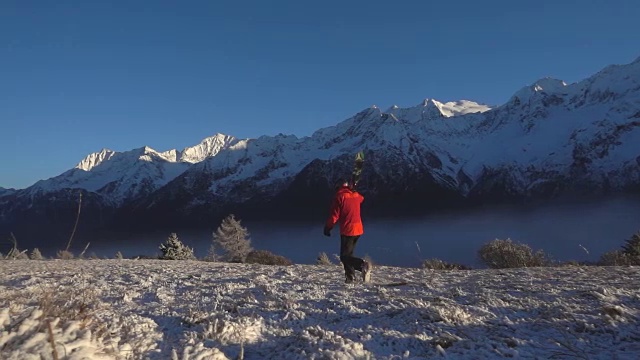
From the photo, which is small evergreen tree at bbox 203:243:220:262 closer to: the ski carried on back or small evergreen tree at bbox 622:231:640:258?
the ski carried on back

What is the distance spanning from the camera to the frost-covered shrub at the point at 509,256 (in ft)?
85.1

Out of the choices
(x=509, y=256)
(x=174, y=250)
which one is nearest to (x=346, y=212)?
(x=509, y=256)

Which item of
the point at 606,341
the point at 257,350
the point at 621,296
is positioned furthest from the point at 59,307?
the point at 621,296

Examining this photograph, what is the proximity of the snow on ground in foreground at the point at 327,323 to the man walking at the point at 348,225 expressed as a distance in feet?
4.58

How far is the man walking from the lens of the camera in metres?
10.3

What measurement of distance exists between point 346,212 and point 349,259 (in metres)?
1.09

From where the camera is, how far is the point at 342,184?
10859 mm

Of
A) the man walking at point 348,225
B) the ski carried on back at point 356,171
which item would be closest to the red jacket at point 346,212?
the man walking at point 348,225

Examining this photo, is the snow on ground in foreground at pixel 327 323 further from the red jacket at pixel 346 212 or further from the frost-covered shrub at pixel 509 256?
the frost-covered shrub at pixel 509 256

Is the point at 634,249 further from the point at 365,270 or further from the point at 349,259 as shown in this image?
the point at 349,259

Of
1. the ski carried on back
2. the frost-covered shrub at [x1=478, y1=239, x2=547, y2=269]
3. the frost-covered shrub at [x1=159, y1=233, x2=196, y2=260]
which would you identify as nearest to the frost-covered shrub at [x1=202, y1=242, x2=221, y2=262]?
the frost-covered shrub at [x1=159, y1=233, x2=196, y2=260]

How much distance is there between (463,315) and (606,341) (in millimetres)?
1748

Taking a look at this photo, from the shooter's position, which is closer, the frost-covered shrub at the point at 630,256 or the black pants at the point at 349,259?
the black pants at the point at 349,259

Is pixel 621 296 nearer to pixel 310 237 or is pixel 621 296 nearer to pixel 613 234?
pixel 613 234
